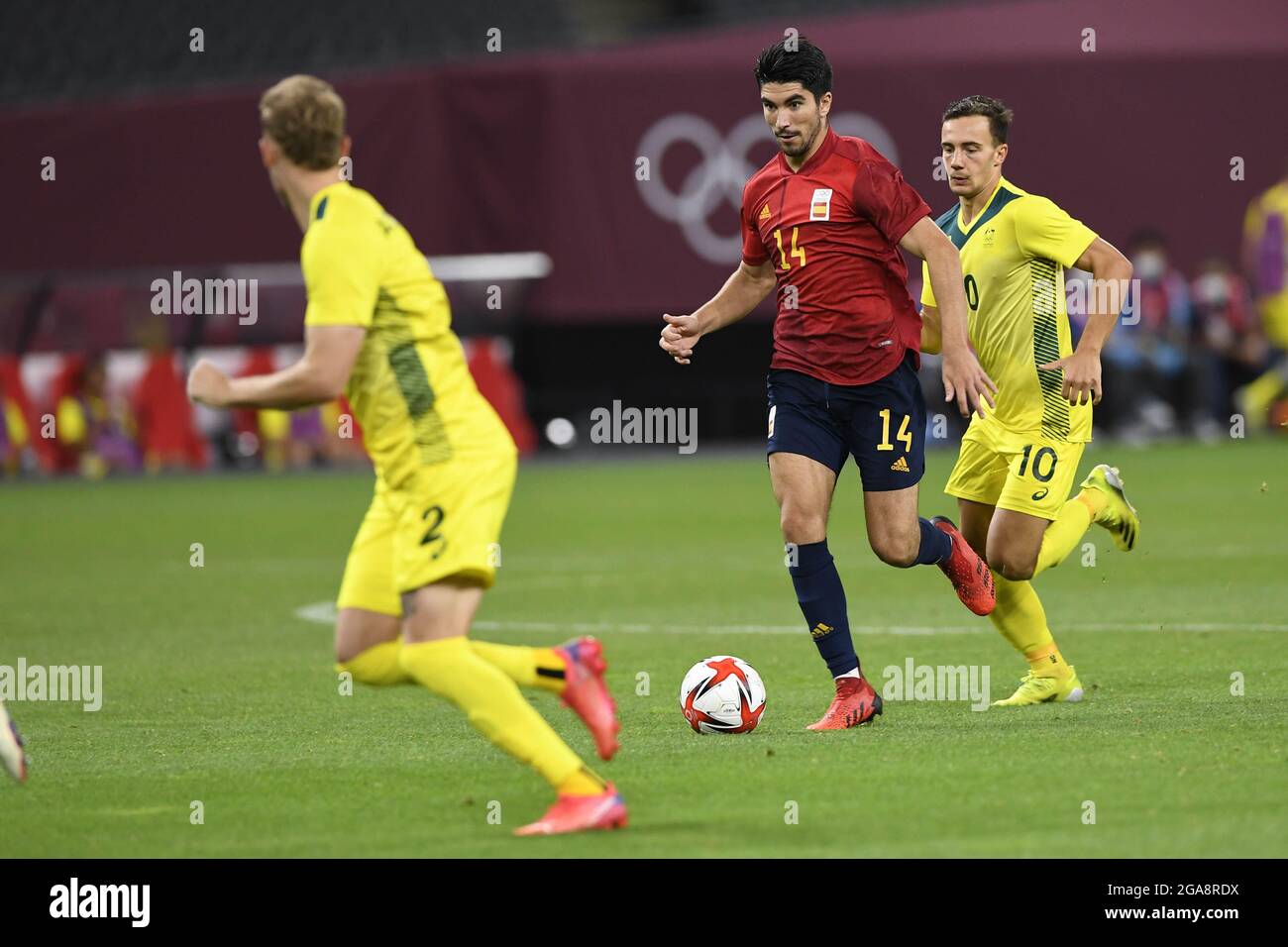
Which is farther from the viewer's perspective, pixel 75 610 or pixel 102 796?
pixel 75 610

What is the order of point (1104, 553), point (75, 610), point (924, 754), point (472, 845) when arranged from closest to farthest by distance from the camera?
point (472, 845) < point (924, 754) < point (75, 610) < point (1104, 553)

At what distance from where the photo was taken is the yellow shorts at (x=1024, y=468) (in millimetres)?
9055

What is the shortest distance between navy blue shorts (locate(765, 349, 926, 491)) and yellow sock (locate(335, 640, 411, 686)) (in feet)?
7.87

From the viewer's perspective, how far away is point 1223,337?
27.3m

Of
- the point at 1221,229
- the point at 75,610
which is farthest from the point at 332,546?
the point at 1221,229

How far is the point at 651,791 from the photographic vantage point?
706cm

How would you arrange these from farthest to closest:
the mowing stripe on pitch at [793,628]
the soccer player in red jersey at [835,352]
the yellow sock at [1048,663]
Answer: the mowing stripe on pitch at [793,628]
the yellow sock at [1048,663]
the soccer player in red jersey at [835,352]

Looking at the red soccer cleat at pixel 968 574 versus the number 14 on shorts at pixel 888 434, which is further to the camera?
the red soccer cleat at pixel 968 574

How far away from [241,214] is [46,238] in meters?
2.74

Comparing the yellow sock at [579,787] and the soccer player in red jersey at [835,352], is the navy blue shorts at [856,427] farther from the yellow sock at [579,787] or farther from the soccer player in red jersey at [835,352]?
the yellow sock at [579,787]

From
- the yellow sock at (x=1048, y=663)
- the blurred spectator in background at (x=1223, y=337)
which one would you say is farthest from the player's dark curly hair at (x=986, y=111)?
the blurred spectator in background at (x=1223, y=337)

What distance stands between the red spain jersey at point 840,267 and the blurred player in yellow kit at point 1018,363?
1.67 feet
